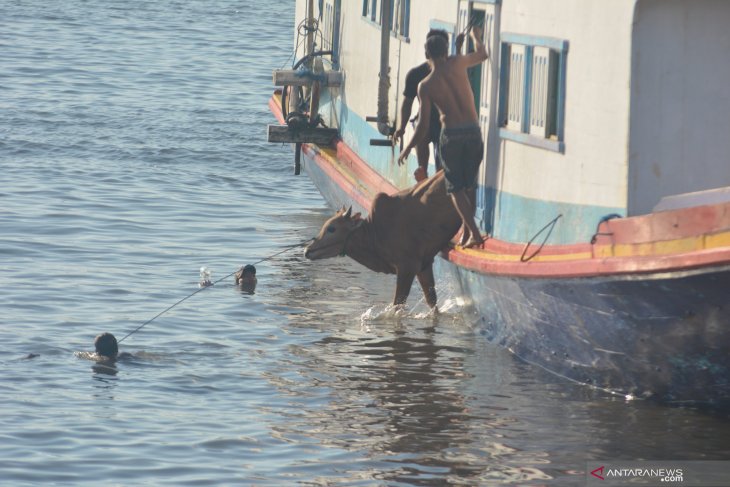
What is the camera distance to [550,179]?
34.3 feet

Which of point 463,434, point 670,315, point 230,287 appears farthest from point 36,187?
point 670,315

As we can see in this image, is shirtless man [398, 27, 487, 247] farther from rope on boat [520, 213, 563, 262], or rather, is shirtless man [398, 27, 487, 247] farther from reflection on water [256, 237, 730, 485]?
reflection on water [256, 237, 730, 485]

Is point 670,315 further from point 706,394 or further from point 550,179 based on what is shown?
point 550,179

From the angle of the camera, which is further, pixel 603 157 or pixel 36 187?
pixel 36 187

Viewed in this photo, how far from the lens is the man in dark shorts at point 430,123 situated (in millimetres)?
12422

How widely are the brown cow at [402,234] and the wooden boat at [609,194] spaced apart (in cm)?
33

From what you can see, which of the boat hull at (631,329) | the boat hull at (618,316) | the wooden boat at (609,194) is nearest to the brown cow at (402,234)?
the wooden boat at (609,194)

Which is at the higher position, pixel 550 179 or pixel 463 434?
pixel 550 179

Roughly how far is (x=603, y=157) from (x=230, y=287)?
621cm

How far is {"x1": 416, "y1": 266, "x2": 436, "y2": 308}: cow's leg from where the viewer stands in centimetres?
1287

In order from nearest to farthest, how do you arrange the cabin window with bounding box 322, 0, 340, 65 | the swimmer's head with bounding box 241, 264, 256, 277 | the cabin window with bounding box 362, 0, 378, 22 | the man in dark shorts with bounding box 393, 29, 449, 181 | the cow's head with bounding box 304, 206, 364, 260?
1. the man in dark shorts with bounding box 393, 29, 449, 181
2. the cow's head with bounding box 304, 206, 364, 260
3. the swimmer's head with bounding box 241, 264, 256, 277
4. the cabin window with bounding box 362, 0, 378, 22
5. the cabin window with bounding box 322, 0, 340, 65

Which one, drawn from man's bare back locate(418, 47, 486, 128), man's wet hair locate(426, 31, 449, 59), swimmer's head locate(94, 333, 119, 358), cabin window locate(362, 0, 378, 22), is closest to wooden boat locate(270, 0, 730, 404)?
man's bare back locate(418, 47, 486, 128)

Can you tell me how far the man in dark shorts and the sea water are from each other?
3.78 ft

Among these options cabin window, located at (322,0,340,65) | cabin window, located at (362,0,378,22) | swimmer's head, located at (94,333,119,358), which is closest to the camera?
swimmer's head, located at (94,333,119,358)
